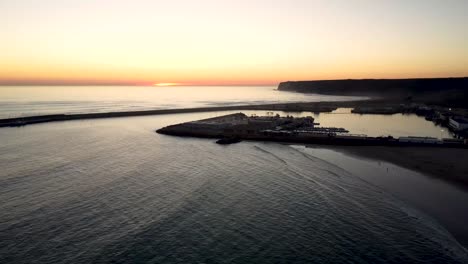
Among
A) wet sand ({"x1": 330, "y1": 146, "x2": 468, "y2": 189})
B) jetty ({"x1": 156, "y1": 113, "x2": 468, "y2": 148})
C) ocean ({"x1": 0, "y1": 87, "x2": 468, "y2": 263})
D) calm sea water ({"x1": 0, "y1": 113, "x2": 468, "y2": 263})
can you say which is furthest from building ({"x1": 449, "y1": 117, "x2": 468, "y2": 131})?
calm sea water ({"x1": 0, "y1": 113, "x2": 468, "y2": 263})

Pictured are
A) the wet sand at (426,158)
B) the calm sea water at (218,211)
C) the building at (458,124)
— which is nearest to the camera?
the calm sea water at (218,211)

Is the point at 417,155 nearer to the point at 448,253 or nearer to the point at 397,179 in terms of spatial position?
the point at 397,179

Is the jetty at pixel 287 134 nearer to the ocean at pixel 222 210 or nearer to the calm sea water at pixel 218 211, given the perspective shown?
the calm sea water at pixel 218 211

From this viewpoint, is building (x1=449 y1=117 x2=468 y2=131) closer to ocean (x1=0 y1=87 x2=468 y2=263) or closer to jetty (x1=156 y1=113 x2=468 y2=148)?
jetty (x1=156 y1=113 x2=468 y2=148)

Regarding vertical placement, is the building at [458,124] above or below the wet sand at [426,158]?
above

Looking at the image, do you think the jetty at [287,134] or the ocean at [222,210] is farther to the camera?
the jetty at [287,134]

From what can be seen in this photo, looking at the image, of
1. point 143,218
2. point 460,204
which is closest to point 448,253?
point 460,204

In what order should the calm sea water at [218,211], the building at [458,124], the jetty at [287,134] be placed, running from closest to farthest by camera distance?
the calm sea water at [218,211]
the jetty at [287,134]
the building at [458,124]

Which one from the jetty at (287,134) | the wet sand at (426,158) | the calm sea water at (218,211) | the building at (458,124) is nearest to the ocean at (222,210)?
the calm sea water at (218,211)
